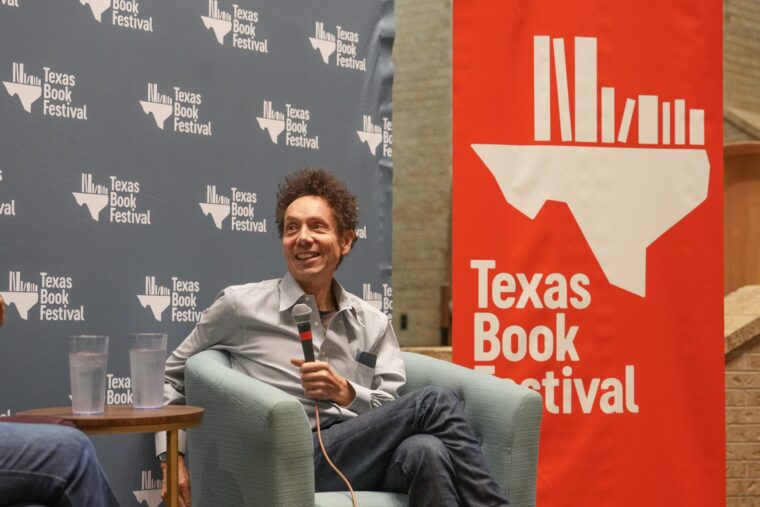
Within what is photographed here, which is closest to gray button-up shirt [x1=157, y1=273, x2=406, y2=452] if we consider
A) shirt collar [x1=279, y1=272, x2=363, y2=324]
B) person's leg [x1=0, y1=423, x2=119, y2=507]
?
shirt collar [x1=279, y1=272, x2=363, y2=324]

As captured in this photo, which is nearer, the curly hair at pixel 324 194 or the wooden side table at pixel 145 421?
the wooden side table at pixel 145 421

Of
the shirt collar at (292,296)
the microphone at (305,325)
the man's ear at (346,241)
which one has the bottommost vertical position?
the microphone at (305,325)

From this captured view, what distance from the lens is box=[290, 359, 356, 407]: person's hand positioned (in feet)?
8.62

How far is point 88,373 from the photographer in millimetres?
2273

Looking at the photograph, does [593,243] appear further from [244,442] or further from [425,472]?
[244,442]

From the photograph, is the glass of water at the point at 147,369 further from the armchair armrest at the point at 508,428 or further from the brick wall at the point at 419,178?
the brick wall at the point at 419,178

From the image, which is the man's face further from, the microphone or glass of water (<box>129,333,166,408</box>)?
glass of water (<box>129,333,166,408</box>)

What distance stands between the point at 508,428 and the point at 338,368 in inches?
21.1

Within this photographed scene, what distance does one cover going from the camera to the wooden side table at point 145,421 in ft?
7.11

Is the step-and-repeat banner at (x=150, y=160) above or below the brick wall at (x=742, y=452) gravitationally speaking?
above

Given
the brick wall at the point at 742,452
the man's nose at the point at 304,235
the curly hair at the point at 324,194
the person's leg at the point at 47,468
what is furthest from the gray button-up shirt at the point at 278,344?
the brick wall at the point at 742,452

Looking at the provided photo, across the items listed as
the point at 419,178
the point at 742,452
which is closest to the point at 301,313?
the point at 742,452

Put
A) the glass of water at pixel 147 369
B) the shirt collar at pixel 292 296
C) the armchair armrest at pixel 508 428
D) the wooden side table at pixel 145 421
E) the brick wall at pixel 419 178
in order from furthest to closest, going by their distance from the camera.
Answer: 1. the brick wall at pixel 419 178
2. the shirt collar at pixel 292 296
3. the armchair armrest at pixel 508 428
4. the glass of water at pixel 147 369
5. the wooden side table at pixel 145 421

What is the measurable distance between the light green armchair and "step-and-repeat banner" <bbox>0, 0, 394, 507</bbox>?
504 millimetres
